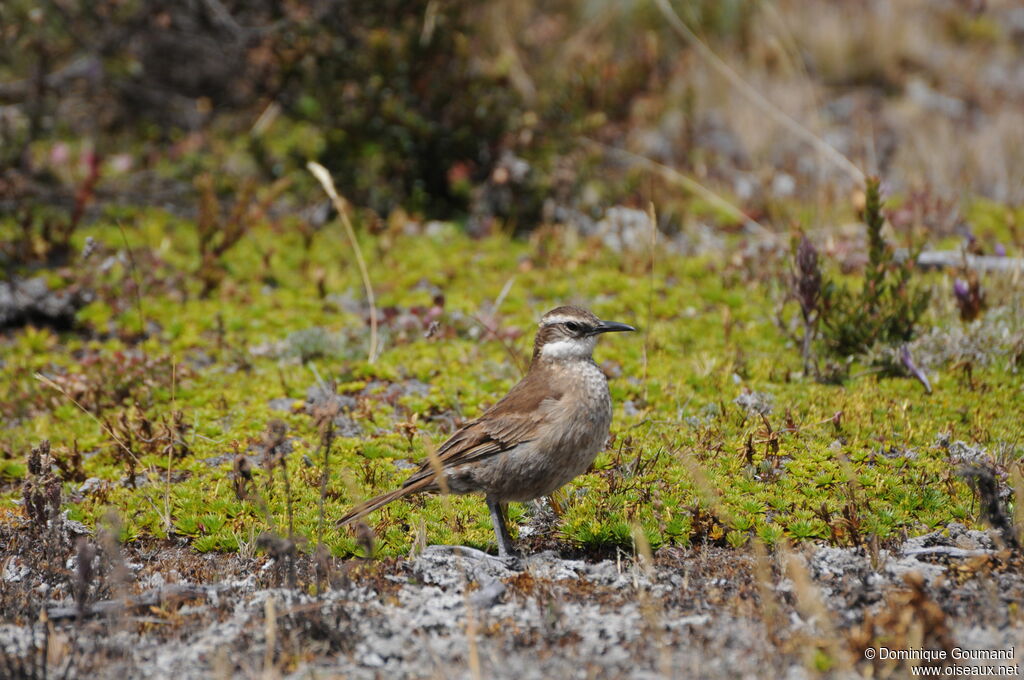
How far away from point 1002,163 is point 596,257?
6.32m

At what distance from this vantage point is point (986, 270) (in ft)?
32.7

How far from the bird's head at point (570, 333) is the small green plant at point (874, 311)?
250 centimetres

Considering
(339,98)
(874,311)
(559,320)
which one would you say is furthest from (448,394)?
(339,98)

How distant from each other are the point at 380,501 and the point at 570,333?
72.1 inches

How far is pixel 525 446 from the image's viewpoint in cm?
641

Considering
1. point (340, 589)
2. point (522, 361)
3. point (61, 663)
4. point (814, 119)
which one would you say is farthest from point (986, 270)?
point (61, 663)

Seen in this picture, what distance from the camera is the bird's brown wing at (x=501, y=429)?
255 inches

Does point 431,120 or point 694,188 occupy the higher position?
point 431,120

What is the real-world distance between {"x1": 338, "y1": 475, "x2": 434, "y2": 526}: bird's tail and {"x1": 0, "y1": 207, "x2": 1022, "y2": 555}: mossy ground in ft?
0.68

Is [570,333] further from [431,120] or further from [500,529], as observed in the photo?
[431,120]

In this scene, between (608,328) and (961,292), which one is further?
(961,292)

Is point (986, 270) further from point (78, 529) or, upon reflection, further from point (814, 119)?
point (78, 529)

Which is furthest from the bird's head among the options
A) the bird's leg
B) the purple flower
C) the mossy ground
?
the purple flower

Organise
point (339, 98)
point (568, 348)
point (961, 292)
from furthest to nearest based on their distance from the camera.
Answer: point (339, 98) → point (961, 292) → point (568, 348)
